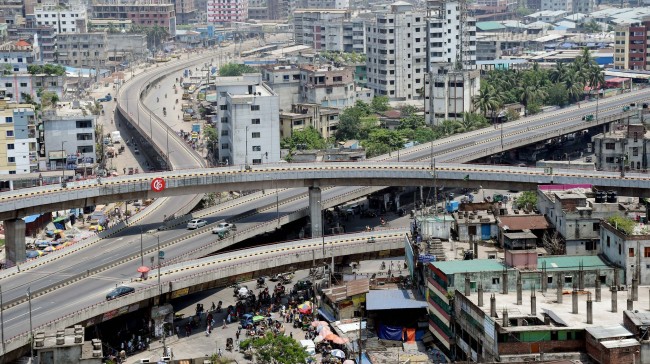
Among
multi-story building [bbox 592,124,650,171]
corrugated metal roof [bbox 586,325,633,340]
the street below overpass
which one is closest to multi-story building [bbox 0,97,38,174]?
the street below overpass

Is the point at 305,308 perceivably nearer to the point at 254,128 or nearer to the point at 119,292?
the point at 119,292

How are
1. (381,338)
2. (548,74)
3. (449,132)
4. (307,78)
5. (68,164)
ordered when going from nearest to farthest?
(381,338) → (68,164) → (449,132) → (307,78) → (548,74)

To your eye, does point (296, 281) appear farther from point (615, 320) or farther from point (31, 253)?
point (615, 320)

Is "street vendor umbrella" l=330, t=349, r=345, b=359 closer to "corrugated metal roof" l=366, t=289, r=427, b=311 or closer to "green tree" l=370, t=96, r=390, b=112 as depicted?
"corrugated metal roof" l=366, t=289, r=427, b=311

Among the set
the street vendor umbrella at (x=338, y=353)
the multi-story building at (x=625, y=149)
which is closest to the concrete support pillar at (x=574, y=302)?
the street vendor umbrella at (x=338, y=353)

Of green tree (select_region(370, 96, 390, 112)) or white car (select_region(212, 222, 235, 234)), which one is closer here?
white car (select_region(212, 222, 235, 234))

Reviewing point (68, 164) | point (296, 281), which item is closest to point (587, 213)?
point (296, 281)
